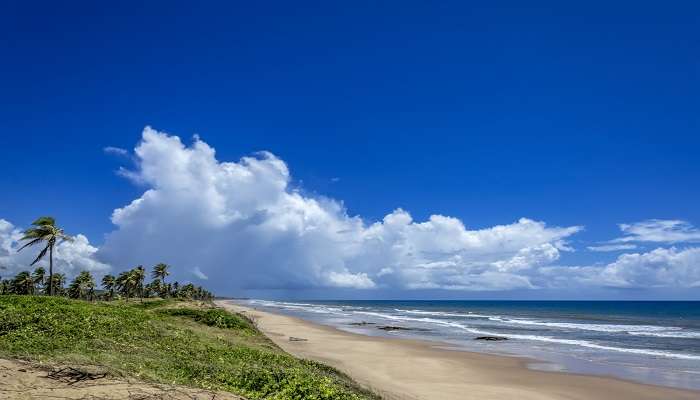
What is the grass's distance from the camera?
1228 cm

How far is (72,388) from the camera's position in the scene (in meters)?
9.95

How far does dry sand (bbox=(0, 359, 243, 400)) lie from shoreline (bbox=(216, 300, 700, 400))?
1003 centimetres

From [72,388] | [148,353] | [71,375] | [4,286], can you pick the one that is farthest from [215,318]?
[4,286]

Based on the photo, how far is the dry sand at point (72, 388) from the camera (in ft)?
31.2

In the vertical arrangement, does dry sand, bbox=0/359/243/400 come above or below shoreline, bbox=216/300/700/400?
above

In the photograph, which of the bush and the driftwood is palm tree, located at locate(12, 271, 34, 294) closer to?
the bush

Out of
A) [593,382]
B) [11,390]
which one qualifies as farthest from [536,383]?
[11,390]

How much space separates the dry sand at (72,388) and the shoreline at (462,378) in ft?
32.9

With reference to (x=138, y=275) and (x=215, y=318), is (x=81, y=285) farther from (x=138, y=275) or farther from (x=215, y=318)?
(x=215, y=318)

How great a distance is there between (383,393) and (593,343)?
31716 millimetres

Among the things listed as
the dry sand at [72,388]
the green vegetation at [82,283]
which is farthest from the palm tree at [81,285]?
the dry sand at [72,388]

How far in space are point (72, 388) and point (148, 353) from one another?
5766mm

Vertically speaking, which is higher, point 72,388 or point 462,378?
point 72,388

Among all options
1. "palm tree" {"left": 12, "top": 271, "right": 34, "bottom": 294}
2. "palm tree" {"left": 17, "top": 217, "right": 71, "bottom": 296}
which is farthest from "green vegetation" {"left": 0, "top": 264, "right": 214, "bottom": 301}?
"palm tree" {"left": 17, "top": 217, "right": 71, "bottom": 296}
